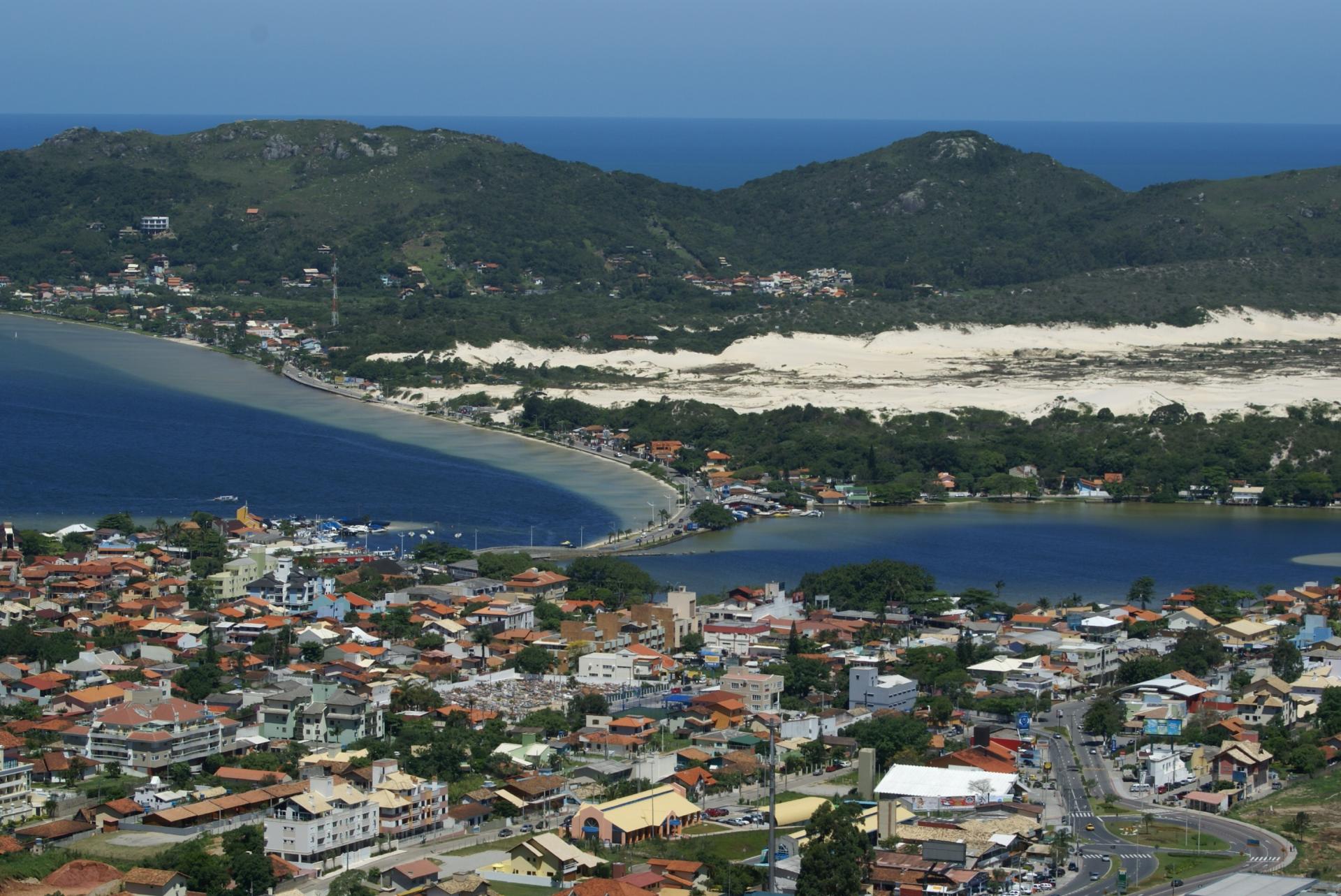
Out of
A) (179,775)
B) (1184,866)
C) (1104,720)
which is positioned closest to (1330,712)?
(1104,720)

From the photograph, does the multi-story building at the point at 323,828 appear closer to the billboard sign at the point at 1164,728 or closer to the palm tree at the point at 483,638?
the palm tree at the point at 483,638

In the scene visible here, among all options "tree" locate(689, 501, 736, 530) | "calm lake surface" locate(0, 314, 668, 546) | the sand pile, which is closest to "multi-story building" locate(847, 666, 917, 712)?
the sand pile

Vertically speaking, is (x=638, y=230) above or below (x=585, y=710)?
above

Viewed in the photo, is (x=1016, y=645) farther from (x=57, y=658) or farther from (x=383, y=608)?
(x=57, y=658)

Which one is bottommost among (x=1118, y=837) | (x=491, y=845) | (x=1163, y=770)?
(x=491, y=845)

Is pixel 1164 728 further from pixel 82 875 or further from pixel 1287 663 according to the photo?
pixel 82 875

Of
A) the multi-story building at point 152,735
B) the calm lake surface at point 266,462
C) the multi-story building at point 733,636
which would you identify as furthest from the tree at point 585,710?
the calm lake surface at point 266,462
